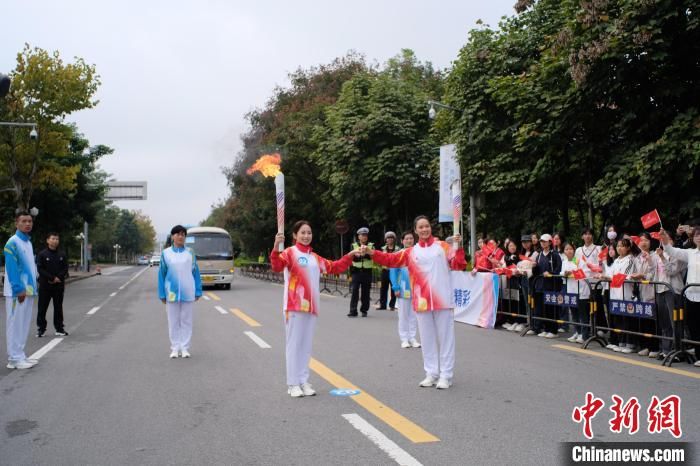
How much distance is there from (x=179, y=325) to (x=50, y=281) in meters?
4.18

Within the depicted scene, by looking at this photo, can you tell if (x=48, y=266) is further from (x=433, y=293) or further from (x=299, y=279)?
(x=433, y=293)

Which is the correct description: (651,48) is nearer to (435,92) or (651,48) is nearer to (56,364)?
(56,364)

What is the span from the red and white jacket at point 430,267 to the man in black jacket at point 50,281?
7910 mm

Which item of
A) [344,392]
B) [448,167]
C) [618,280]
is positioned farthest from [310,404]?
[448,167]

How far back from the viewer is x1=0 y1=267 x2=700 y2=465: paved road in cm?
489

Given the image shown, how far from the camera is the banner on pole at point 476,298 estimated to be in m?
13.5

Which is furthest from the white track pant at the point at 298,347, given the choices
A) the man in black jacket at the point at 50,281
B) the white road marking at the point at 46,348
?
the man in black jacket at the point at 50,281

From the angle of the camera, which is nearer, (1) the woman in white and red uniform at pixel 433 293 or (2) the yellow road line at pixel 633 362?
(1) the woman in white and red uniform at pixel 433 293

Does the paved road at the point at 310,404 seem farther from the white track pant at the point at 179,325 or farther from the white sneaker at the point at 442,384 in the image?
the white track pant at the point at 179,325

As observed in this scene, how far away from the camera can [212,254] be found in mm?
28094

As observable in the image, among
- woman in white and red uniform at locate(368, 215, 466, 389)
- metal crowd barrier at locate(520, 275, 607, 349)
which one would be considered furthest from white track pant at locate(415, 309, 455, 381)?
metal crowd barrier at locate(520, 275, 607, 349)

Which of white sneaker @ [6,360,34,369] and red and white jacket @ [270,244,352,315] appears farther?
white sneaker @ [6,360,34,369]

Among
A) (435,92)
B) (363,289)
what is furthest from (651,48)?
(435,92)

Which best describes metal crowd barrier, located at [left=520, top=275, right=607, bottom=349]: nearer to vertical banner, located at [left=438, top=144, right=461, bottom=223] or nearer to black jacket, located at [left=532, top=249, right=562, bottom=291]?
black jacket, located at [left=532, top=249, right=562, bottom=291]
